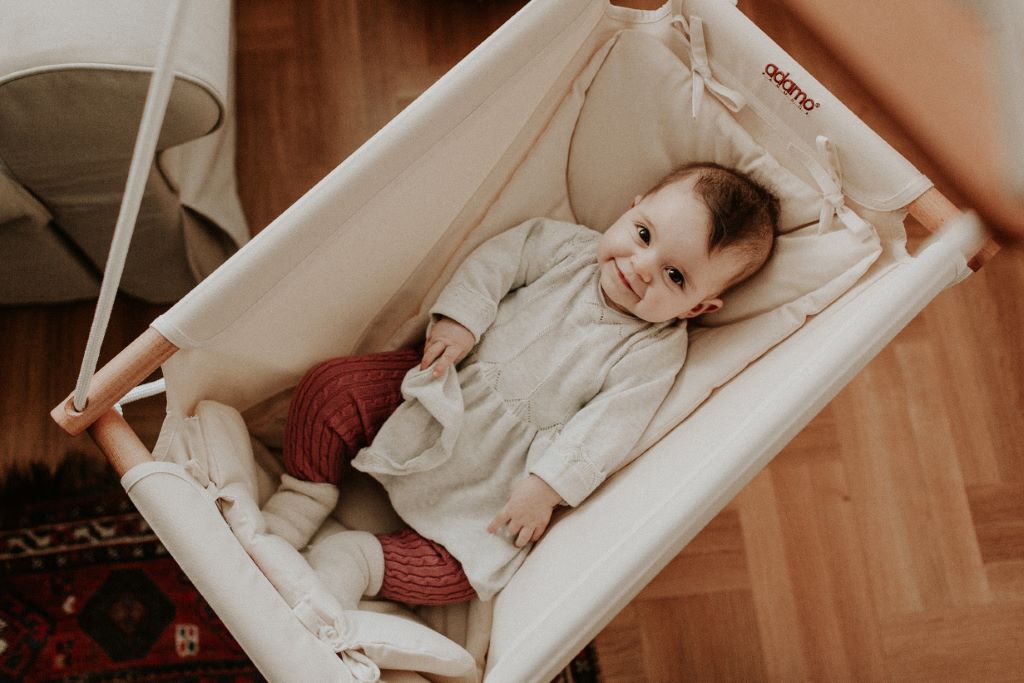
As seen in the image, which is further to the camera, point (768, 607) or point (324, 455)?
point (768, 607)

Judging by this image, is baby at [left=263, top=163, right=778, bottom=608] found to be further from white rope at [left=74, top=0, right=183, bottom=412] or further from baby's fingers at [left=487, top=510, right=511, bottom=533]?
white rope at [left=74, top=0, right=183, bottom=412]

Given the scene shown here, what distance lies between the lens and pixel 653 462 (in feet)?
2.97

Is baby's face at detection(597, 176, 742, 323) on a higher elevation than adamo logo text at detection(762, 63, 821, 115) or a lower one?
lower

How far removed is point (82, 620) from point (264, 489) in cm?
47

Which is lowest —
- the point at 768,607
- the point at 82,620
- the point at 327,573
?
the point at 768,607

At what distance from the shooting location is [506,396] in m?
0.99

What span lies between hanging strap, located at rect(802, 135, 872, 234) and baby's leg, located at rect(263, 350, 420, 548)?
57cm

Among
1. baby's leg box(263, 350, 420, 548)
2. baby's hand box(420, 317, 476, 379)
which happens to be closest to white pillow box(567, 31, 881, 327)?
baby's hand box(420, 317, 476, 379)

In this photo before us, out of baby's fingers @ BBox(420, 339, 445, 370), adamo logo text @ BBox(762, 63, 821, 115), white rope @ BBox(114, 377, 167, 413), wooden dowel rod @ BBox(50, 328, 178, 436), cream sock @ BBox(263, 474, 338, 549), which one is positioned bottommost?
cream sock @ BBox(263, 474, 338, 549)

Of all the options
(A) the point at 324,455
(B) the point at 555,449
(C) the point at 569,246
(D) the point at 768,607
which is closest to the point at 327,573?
(A) the point at 324,455

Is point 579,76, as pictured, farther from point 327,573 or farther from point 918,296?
point 327,573

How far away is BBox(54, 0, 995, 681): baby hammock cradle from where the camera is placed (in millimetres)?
695

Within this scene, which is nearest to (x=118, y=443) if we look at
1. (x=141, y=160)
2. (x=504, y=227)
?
(x=141, y=160)

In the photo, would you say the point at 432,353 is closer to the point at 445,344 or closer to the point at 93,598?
the point at 445,344
